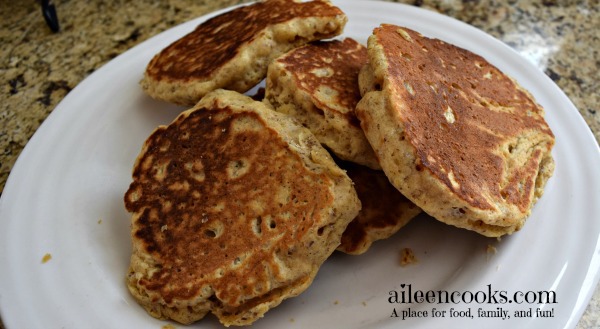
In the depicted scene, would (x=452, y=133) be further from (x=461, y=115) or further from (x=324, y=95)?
(x=324, y=95)

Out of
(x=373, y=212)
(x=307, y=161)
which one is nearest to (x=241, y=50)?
(x=307, y=161)

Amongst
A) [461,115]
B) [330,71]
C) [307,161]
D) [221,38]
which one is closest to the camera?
[307,161]

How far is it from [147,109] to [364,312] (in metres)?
1.14

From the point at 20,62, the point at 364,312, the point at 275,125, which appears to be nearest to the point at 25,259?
the point at 275,125

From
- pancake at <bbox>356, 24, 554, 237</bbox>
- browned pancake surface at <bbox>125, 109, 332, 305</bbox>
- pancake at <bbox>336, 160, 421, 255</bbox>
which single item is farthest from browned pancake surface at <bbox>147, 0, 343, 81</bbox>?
pancake at <bbox>336, 160, 421, 255</bbox>

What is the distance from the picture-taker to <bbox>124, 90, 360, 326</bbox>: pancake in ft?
4.45

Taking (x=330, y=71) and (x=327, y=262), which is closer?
(x=327, y=262)

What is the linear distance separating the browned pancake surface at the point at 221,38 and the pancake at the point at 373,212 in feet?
1.83

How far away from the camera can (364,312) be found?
1.45 meters

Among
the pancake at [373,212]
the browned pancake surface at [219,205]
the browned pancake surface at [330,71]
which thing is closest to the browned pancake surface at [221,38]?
the browned pancake surface at [330,71]

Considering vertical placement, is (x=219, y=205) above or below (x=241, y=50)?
A: below

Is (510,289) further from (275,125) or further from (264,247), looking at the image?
(275,125)

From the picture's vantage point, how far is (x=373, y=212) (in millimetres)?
1571

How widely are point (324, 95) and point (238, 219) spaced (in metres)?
0.46
